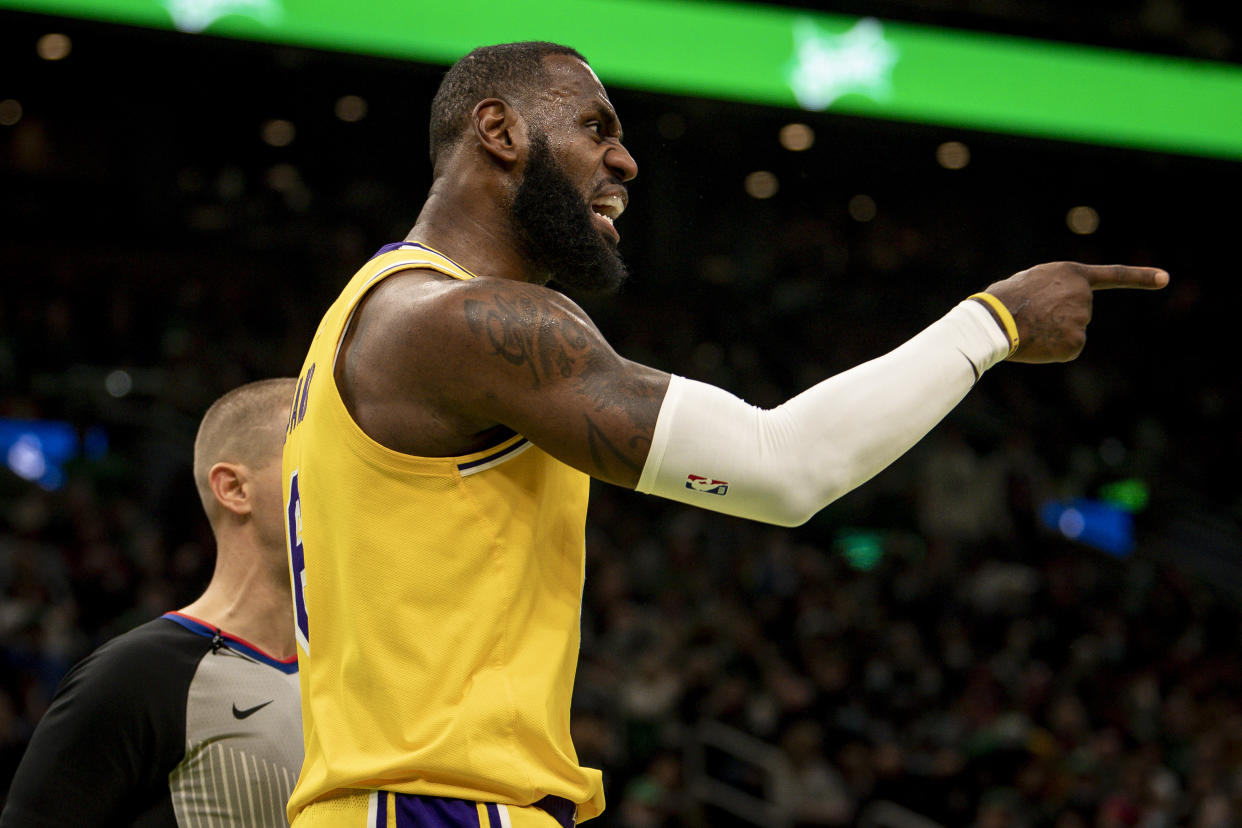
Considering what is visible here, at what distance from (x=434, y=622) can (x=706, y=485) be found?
0.42 metres

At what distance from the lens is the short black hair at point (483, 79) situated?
2146 millimetres

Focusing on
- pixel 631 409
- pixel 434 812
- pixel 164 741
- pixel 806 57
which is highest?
pixel 806 57

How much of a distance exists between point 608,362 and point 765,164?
11.2 m

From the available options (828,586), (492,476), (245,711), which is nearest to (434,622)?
(492,476)

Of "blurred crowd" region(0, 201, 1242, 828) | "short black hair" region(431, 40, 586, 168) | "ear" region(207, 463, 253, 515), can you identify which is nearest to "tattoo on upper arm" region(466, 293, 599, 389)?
"short black hair" region(431, 40, 586, 168)

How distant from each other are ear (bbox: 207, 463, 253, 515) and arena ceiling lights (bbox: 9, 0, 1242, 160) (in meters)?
6.35

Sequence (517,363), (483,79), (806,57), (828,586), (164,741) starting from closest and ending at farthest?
(517,363) → (483,79) → (164,741) → (806,57) → (828,586)

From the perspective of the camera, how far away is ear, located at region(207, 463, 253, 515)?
115 inches

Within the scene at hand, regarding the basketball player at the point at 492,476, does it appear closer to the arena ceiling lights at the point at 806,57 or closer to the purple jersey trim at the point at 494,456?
the purple jersey trim at the point at 494,456

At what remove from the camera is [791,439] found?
173 cm

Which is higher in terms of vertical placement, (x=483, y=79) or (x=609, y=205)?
(x=483, y=79)

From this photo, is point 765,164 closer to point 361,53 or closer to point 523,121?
point 361,53

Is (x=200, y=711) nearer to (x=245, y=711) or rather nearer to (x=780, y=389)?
(x=245, y=711)

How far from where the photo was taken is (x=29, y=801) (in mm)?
2355
